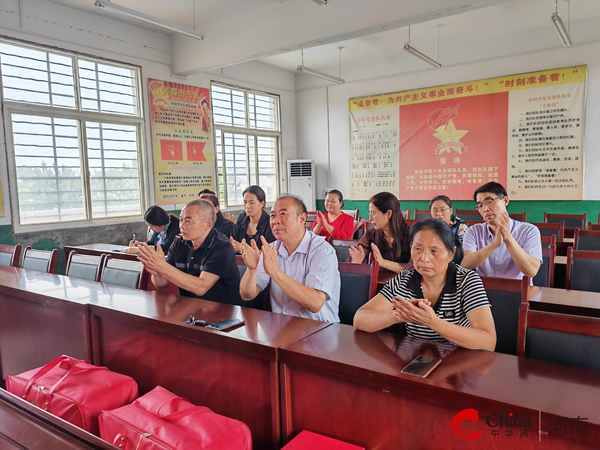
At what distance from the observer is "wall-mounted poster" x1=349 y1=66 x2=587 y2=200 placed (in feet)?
20.3

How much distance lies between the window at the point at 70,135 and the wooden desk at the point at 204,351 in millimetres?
3889

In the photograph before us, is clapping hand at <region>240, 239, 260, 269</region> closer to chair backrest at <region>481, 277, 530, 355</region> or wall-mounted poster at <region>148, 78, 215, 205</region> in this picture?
chair backrest at <region>481, 277, 530, 355</region>

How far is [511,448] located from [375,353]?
0.40 m

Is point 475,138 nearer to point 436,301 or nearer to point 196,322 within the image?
point 436,301

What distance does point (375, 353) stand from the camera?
125 cm

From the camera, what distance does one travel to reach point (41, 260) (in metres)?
3.12

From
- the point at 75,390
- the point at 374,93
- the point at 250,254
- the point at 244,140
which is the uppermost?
the point at 374,93

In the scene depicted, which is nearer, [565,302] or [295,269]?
[565,302]

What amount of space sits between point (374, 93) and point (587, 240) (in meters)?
5.05

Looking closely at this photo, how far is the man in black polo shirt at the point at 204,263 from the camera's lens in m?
2.20

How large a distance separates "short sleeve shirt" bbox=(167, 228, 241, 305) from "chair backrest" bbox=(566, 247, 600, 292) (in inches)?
74.5

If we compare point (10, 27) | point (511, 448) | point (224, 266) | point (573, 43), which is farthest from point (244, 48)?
point (511, 448)

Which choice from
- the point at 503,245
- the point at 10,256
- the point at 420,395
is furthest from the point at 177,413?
the point at 10,256

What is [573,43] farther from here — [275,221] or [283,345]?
[283,345]
